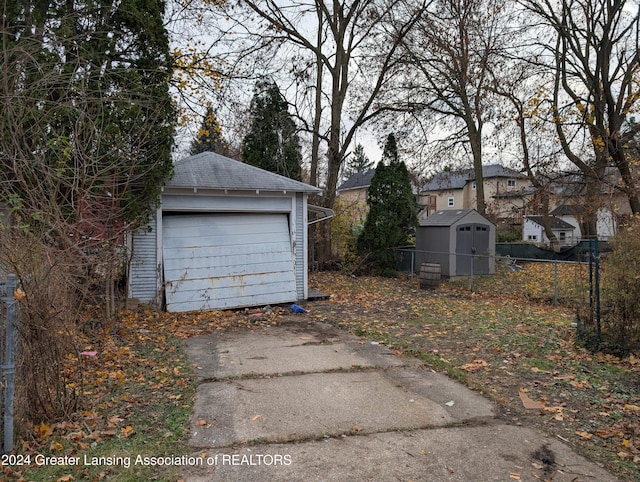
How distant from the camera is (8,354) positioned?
3.15 m

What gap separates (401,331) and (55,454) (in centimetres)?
562

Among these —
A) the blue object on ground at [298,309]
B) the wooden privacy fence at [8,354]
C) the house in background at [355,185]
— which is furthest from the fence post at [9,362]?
the house in background at [355,185]

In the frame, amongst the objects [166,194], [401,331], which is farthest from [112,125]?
[401,331]

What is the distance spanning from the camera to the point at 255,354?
6.18m

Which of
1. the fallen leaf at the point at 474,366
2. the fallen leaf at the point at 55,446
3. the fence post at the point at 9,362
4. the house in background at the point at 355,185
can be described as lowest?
the fallen leaf at the point at 474,366

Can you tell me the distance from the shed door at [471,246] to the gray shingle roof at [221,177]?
25.9 ft

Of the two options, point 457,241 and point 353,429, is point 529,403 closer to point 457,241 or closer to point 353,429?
point 353,429

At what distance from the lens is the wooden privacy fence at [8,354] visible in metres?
3.15

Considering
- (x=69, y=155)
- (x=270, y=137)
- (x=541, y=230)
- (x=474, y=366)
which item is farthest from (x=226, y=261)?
(x=541, y=230)

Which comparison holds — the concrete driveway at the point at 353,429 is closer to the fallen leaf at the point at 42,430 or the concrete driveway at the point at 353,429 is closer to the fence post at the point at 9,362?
the fallen leaf at the point at 42,430

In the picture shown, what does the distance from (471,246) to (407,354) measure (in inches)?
443

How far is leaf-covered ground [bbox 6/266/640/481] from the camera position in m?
3.36

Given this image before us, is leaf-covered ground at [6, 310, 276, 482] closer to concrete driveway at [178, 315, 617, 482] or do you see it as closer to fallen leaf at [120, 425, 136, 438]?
fallen leaf at [120, 425, 136, 438]

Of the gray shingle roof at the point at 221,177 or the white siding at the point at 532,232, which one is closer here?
the gray shingle roof at the point at 221,177
